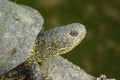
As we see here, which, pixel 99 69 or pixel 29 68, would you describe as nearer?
pixel 29 68

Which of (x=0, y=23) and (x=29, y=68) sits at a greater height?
(x=0, y=23)

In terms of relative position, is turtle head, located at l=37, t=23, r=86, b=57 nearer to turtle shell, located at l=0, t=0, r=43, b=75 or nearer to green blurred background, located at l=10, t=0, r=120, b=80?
turtle shell, located at l=0, t=0, r=43, b=75

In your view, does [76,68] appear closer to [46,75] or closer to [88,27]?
[46,75]

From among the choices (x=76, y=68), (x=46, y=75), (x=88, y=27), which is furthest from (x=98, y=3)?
(x=46, y=75)

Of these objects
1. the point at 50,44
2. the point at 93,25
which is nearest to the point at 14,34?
the point at 50,44

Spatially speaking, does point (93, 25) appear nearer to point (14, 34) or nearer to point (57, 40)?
point (57, 40)

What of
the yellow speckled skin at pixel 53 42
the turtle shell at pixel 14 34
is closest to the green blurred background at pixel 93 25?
the yellow speckled skin at pixel 53 42

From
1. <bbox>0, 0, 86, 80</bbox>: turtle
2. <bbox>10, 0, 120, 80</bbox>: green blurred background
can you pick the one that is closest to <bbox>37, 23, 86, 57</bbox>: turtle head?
<bbox>0, 0, 86, 80</bbox>: turtle
